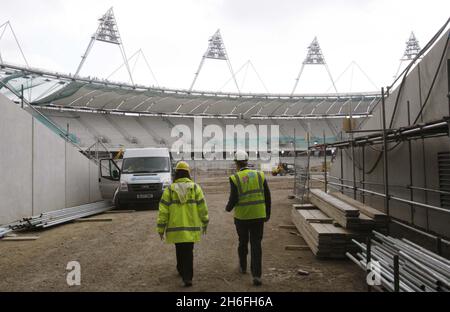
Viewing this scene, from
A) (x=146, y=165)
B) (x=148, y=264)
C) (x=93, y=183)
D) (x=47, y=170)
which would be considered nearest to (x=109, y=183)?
(x=93, y=183)

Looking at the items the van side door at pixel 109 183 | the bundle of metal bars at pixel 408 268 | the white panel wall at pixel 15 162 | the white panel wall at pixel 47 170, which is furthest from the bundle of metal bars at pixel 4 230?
the bundle of metal bars at pixel 408 268

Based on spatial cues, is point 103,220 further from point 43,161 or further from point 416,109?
point 416,109

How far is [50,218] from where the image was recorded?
9789 millimetres

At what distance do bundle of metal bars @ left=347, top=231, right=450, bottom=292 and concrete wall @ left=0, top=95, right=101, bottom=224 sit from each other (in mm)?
8714

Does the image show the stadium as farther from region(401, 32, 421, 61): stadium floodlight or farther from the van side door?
region(401, 32, 421, 61): stadium floodlight

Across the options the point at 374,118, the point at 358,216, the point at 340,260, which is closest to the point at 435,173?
the point at 358,216

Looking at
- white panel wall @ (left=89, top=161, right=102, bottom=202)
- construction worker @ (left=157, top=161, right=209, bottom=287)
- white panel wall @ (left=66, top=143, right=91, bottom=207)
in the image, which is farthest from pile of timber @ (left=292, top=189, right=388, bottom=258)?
white panel wall @ (left=89, top=161, right=102, bottom=202)

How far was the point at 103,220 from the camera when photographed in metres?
10.7

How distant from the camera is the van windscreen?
13523mm

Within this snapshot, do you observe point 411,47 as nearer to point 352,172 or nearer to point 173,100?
point 173,100

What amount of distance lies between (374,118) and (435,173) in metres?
3.65

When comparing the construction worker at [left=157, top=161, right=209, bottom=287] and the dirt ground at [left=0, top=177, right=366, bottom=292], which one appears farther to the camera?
the dirt ground at [left=0, top=177, right=366, bottom=292]

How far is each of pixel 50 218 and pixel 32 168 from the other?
1601mm

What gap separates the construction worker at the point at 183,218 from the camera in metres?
4.48
